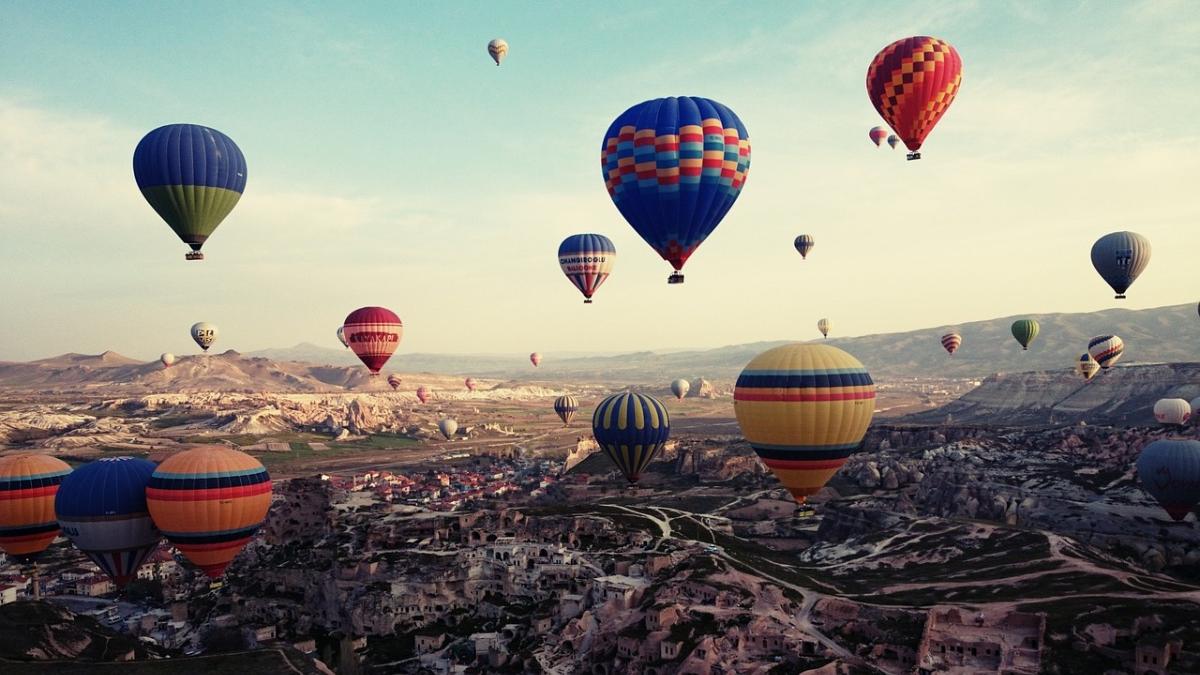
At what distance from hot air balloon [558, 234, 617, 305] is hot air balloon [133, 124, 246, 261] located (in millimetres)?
29964

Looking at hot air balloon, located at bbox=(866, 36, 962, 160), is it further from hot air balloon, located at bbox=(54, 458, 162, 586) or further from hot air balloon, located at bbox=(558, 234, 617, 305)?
hot air balloon, located at bbox=(54, 458, 162, 586)

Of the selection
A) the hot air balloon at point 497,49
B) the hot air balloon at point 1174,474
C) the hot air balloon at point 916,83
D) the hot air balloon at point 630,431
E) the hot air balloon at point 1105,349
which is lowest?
the hot air balloon at point 1174,474

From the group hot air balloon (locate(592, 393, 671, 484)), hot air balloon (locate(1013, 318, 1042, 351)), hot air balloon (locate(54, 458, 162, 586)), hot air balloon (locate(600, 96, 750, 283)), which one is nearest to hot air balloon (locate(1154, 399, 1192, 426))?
hot air balloon (locate(1013, 318, 1042, 351))

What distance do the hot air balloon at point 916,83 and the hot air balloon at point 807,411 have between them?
22560 mm

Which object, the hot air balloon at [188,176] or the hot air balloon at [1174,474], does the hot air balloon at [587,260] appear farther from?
the hot air balloon at [1174,474]

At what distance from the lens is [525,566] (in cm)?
8462

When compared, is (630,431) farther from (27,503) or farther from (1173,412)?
(1173,412)

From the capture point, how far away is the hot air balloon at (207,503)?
2032 inches

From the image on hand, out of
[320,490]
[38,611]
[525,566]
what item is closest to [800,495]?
[525,566]

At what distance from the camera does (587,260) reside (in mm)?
78875

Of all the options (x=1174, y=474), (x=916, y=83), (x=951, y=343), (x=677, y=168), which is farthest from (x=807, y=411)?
(x=951, y=343)

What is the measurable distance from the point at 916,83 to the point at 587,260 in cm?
3103

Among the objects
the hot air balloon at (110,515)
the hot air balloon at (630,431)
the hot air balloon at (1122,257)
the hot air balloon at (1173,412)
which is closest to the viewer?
the hot air balloon at (110,515)

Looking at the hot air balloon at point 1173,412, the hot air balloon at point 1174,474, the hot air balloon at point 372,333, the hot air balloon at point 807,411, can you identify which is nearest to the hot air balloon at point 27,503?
the hot air balloon at point 372,333
